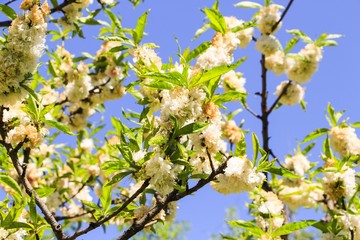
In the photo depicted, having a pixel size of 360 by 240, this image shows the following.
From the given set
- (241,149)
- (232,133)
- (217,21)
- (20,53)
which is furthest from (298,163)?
(20,53)

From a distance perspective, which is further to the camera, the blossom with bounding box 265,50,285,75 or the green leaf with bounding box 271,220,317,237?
the blossom with bounding box 265,50,285,75

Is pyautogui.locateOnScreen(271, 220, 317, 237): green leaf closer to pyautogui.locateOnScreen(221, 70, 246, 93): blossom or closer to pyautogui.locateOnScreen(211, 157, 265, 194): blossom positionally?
pyautogui.locateOnScreen(211, 157, 265, 194): blossom

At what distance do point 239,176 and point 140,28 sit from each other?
120 centimetres

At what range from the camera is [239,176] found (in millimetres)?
2584

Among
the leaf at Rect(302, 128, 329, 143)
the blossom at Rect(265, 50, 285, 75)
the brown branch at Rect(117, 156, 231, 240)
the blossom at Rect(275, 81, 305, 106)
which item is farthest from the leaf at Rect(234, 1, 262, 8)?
the brown branch at Rect(117, 156, 231, 240)

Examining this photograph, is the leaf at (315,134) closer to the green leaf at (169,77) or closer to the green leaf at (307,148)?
the green leaf at (307,148)

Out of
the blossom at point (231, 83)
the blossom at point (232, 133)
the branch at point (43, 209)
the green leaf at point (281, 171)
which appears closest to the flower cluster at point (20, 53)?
the branch at point (43, 209)

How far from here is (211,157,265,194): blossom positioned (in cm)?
257

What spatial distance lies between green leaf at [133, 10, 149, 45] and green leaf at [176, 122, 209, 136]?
3.42 ft

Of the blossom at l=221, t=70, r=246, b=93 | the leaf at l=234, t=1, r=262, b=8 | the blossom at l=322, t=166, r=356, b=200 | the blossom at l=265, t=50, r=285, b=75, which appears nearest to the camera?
the blossom at l=322, t=166, r=356, b=200

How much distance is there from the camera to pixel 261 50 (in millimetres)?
5590

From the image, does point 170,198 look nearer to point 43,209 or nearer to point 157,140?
point 157,140

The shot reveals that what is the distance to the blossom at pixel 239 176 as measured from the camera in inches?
101

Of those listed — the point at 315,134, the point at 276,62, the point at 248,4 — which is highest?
the point at 248,4
